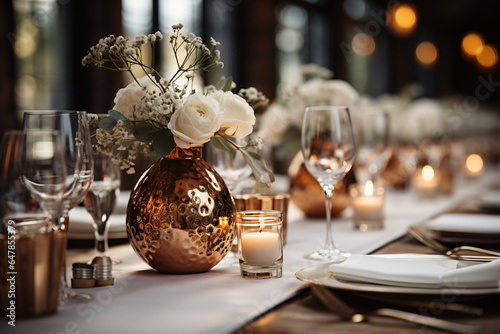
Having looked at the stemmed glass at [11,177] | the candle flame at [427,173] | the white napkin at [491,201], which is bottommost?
the white napkin at [491,201]

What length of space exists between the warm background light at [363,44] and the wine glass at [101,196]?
885cm

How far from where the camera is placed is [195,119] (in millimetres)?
1017

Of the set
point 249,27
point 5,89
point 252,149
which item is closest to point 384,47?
point 249,27

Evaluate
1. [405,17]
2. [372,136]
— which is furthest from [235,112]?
[405,17]

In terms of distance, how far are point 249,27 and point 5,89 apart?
334 cm

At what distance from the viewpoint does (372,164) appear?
202cm

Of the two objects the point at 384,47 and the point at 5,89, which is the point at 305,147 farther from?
the point at 384,47

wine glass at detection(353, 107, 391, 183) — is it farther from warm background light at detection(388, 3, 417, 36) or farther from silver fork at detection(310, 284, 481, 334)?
warm background light at detection(388, 3, 417, 36)

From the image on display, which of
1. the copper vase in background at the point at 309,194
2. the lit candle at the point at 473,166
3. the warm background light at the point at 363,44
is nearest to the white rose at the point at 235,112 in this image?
the copper vase in background at the point at 309,194

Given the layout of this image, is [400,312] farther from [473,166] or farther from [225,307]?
[473,166]

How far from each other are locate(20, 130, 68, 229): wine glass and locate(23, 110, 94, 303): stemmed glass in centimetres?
1

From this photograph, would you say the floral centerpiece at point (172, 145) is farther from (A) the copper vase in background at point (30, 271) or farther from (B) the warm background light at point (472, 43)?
(B) the warm background light at point (472, 43)

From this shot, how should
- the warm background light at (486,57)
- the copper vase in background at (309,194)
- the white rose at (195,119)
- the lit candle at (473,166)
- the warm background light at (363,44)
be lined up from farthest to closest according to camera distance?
1. the warm background light at (363,44)
2. the warm background light at (486,57)
3. the lit candle at (473,166)
4. the copper vase in background at (309,194)
5. the white rose at (195,119)

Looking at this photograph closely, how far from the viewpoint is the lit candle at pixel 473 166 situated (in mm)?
3373
